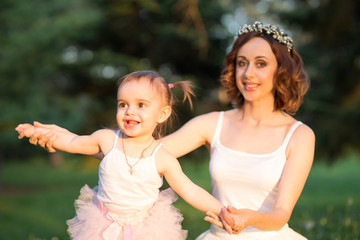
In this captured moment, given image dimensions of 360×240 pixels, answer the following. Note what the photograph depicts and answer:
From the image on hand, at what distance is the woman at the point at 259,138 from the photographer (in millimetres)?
2848

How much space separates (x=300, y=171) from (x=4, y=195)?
12483mm

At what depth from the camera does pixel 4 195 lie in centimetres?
1340

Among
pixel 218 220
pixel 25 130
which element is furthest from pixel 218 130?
pixel 25 130

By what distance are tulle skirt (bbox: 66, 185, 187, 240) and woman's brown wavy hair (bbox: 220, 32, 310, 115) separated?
3.92ft

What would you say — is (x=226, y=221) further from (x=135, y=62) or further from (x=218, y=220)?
(x=135, y=62)

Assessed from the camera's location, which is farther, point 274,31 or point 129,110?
point 274,31

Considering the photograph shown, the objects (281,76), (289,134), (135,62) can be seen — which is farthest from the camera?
(135,62)

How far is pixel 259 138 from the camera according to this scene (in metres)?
3.07

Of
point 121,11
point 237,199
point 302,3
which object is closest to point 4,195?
point 121,11

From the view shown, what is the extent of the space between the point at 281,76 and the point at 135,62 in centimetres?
697

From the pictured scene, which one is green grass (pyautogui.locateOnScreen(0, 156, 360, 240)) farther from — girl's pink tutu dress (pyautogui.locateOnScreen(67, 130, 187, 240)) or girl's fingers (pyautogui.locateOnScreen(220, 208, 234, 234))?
girl's pink tutu dress (pyautogui.locateOnScreen(67, 130, 187, 240))

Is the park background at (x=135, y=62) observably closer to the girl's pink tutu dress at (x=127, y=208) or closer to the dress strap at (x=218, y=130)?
the dress strap at (x=218, y=130)

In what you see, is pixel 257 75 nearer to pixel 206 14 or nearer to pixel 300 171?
pixel 300 171

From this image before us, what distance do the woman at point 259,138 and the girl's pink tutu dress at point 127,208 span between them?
1.58 feet
